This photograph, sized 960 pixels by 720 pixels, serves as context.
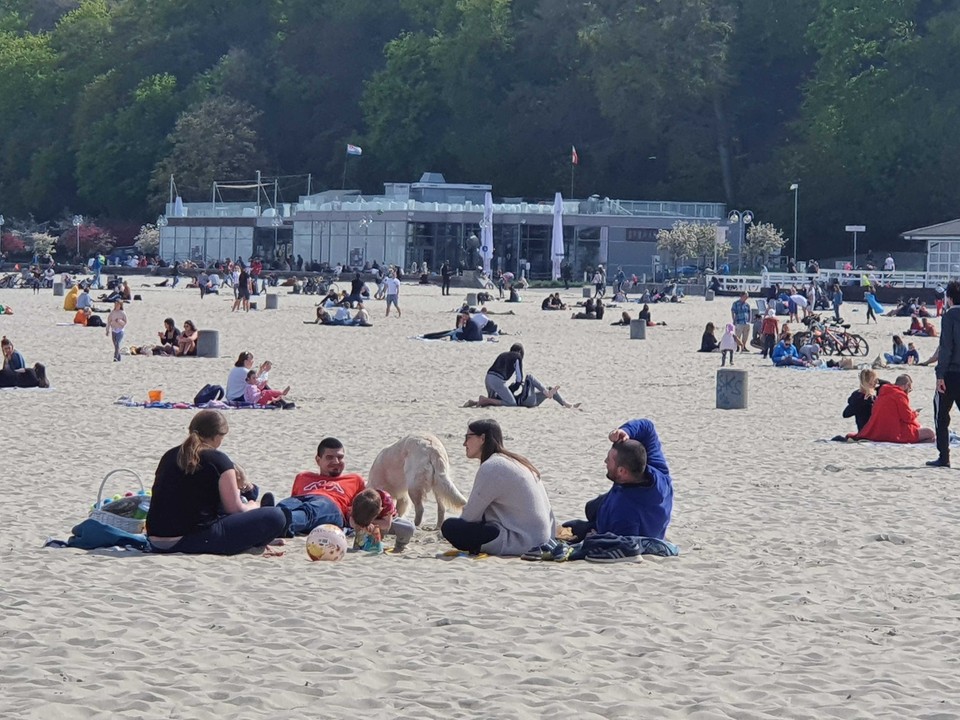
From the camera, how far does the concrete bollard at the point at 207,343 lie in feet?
80.7

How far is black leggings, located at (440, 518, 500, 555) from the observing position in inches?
360

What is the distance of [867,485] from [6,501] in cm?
578

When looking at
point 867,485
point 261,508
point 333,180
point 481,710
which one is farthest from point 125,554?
point 333,180

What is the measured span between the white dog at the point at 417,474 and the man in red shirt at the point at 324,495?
6.4 inches

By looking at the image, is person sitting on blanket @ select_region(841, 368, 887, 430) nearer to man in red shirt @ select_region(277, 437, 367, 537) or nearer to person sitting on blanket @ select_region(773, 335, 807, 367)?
man in red shirt @ select_region(277, 437, 367, 537)

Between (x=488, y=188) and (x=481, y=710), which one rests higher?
(x=488, y=188)

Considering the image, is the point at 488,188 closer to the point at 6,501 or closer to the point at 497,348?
the point at 497,348

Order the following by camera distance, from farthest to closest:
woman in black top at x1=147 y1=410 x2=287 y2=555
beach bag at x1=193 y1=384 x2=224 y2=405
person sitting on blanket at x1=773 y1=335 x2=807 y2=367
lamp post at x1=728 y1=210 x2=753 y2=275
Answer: lamp post at x1=728 y1=210 x2=753 y2=275 → person sitting on blanket at x1=773 y1=335 x2=807 y2=367 → beach bag at x1=193 y1=384 x2=224 y2=405 → woman in black top at x1=147 y1=410 x2=287 y2=555

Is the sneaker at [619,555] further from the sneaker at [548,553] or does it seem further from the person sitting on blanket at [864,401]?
the person sitting on blanket at [864,401]

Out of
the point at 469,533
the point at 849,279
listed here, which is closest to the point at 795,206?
the point at 849,279

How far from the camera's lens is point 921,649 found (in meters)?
7.03

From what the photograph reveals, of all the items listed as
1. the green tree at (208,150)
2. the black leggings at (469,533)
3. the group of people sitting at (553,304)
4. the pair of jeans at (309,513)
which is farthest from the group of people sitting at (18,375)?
the green tree at (208,150)

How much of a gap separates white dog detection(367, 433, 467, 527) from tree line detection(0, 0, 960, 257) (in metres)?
62.7

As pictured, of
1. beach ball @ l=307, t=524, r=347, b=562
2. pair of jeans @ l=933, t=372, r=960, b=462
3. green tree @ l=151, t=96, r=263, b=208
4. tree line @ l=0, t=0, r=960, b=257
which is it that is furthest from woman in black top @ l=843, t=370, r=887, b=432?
green tree @ l=151, t=96, r=263, b=208
